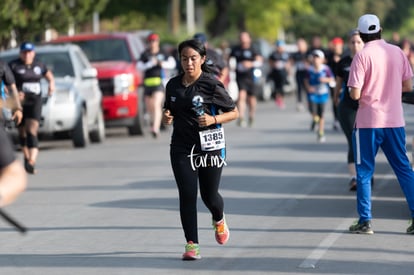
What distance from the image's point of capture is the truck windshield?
23484mm

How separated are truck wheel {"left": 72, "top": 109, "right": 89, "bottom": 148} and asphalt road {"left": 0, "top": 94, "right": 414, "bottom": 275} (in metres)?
0.74

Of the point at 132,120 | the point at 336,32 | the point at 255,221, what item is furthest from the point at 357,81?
the point at 336,32

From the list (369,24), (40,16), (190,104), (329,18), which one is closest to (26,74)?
(369,24)

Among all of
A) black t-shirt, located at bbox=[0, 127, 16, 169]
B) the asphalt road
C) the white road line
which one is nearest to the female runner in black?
the asphalt road

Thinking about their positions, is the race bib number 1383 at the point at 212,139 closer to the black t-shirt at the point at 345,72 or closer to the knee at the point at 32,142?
the black t-shirt at the point at 345,72

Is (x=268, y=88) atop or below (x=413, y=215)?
below

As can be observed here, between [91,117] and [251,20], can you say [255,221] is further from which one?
[251,20]

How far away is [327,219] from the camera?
38.5ft

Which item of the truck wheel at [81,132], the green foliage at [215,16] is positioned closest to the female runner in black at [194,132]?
the truck wheel at [81,132]

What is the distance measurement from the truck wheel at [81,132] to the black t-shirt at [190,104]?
36.0 ft

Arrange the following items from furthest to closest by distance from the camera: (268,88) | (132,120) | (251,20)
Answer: (251,20), (268,88), (132,120)

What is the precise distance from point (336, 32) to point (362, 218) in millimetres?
81530

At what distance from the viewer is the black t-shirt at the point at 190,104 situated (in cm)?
956

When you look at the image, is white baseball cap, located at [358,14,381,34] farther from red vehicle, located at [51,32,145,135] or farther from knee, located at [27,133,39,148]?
red vehicle, located at [51,32,145,135]
